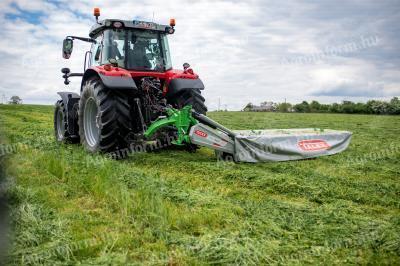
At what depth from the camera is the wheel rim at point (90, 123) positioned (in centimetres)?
769

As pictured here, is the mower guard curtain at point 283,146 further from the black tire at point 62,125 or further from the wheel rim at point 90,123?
the black tire at point 62,125

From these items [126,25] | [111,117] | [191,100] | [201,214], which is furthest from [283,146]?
[126,25]

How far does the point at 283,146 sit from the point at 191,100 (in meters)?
2.04

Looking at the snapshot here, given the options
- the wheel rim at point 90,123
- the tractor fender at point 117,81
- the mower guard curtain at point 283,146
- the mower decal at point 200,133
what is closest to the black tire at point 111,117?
the tractor fender at point 117,81

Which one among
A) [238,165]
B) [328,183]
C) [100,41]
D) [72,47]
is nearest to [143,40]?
[100,41]

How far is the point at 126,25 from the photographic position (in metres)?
7.54

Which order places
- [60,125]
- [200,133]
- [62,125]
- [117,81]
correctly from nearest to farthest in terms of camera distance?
[200,133] < [117,81] < [62,125] < [60,125]

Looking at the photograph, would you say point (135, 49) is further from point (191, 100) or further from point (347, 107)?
point (347, 107)

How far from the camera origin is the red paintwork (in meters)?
6.88

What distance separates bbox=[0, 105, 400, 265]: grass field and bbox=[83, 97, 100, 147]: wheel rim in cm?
144

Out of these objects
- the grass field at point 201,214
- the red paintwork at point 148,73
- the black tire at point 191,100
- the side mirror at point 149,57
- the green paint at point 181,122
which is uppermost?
the side mirror at point 149,57

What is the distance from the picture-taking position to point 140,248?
3008mm

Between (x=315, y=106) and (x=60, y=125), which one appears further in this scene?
(x=315, y=106)

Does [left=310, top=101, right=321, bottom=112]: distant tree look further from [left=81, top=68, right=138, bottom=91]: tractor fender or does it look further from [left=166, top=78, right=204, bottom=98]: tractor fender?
[left=81, top=68, right=138, bottom=91]: tractor fender
